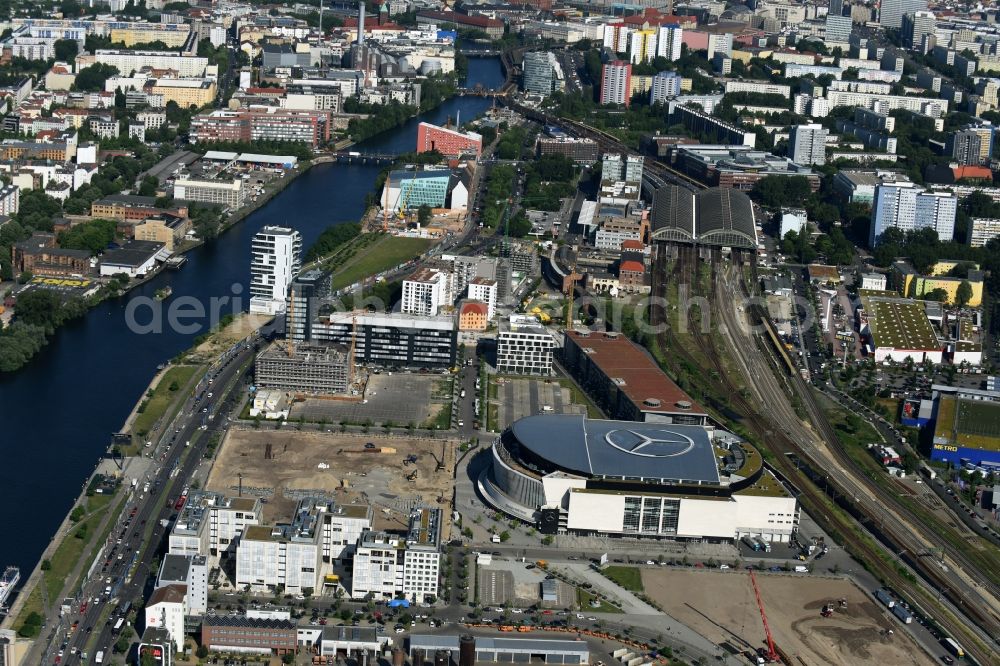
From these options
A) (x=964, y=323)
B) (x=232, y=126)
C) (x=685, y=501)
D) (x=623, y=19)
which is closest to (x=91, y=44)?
(x=232, y=126)

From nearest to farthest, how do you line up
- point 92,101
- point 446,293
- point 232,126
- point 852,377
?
1. point 852,377
2. point 446,293
3. point 232,126
4. point 92,101

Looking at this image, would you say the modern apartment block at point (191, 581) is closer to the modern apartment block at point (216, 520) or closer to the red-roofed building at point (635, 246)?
the modern apartment block at point (216, 520)

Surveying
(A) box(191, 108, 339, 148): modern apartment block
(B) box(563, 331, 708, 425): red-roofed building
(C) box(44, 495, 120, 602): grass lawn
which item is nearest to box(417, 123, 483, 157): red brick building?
(A) box(191, 108, 339, 148): modern apartment block

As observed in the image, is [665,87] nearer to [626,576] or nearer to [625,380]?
[625,380]

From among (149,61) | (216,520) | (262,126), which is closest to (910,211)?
(262,126)

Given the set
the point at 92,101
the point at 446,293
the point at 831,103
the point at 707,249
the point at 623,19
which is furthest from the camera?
the point at 623,19

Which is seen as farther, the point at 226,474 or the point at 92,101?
the point at 92,101

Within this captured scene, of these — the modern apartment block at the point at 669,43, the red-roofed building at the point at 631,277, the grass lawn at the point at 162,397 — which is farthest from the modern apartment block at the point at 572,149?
the grass lawn at the point at 162,397

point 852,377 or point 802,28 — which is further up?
point 802,28

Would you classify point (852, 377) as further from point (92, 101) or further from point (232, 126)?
point (92, 101)
